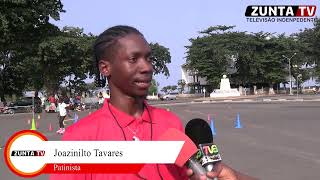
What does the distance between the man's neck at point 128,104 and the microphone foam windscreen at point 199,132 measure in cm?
27

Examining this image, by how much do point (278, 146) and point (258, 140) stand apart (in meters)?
1.63

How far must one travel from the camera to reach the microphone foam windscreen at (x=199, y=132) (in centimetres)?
147

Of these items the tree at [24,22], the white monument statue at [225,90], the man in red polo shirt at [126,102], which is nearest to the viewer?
the man in red polo shirt at [126,102]

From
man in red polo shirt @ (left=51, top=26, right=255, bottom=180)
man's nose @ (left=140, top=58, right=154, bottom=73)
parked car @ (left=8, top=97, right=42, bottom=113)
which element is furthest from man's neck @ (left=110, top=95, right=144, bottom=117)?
Result: parked car @ (left=8, top=97, right=42, bottom=113)

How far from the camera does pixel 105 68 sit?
68.2 inches

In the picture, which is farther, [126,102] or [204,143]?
[126,102]

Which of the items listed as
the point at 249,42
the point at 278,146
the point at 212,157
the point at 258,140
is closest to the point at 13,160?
the point at 212,157

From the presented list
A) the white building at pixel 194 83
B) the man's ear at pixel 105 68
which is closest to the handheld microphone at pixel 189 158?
the man's ear at pixel 105 68

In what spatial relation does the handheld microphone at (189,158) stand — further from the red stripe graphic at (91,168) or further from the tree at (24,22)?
the tree at (24,22)

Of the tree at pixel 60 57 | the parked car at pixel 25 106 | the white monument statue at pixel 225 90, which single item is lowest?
Result: the parked car at pixel 25 106

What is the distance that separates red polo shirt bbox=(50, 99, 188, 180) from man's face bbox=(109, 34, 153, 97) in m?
0.10

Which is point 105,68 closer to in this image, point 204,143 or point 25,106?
point 204,143

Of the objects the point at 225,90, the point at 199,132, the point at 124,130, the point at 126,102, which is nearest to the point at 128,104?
the point at 126,102

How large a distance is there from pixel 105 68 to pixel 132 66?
5.3 inches
